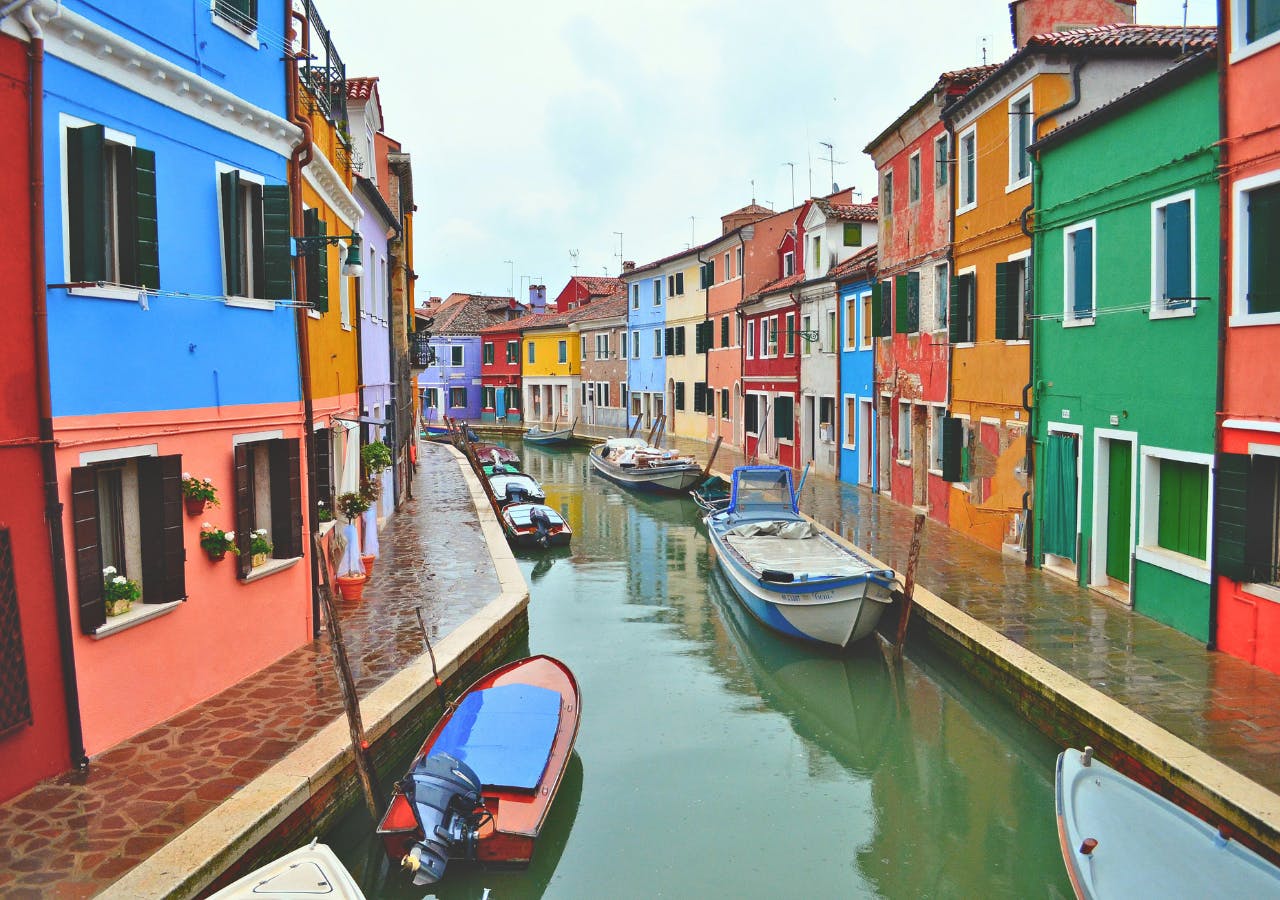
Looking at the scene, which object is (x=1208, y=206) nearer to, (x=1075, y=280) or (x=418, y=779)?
(x=1075, y=280)

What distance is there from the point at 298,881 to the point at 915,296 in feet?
61.7

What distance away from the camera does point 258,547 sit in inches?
420

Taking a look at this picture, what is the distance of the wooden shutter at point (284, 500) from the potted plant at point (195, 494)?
5.48 feet

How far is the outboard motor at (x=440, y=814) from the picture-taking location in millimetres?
7605

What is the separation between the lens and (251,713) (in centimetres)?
930

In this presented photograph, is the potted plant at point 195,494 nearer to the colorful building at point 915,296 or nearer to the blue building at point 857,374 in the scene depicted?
the colorful building at point 915,296

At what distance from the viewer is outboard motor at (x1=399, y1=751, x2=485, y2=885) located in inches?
299

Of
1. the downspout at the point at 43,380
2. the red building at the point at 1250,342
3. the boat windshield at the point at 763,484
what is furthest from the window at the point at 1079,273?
the downspout at the point at 43,380

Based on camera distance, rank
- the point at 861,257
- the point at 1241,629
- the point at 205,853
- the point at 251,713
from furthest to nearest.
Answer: the point at 861,257
the point at 1241,629
the point at 251,713
the point at 205,853

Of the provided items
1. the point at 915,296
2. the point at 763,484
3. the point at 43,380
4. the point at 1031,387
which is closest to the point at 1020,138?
the point at 1031,387

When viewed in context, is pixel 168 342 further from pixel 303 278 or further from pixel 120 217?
pixel 303 278

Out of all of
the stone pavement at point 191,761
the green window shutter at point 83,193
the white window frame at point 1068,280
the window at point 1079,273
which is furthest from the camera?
the white window frame at point 1068,280

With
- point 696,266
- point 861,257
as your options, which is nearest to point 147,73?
point 861,257

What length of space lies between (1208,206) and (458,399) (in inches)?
2319
